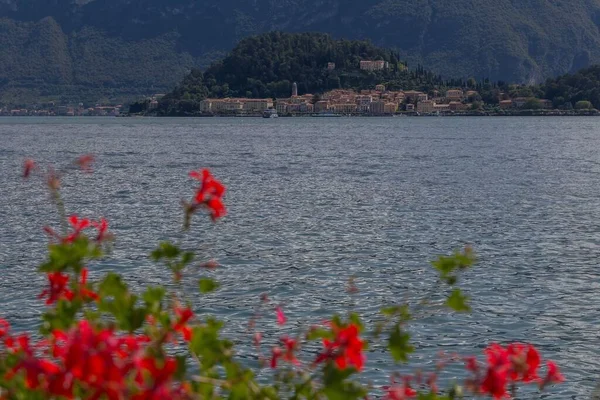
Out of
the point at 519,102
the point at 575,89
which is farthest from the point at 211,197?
the point at 519,102

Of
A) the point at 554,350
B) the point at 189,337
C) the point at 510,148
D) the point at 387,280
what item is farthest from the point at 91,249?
the point at 510,148

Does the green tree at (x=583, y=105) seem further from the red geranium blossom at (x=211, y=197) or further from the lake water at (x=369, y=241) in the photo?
the red geranium blossom at (x=211, y=197)

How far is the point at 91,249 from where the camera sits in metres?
5.17

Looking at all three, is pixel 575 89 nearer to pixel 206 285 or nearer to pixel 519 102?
pixel 519 102

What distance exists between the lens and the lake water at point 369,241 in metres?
14.8

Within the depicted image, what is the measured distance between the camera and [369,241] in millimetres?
23281

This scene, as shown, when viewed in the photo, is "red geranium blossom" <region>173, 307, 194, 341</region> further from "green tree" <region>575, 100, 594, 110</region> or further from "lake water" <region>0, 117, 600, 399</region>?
"green tree" <region>575, 100, 594, 110</region>

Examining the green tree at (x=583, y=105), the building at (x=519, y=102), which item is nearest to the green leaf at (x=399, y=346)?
the green tree at (x=583, y=105)

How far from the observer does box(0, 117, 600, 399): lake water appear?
48.6 ft

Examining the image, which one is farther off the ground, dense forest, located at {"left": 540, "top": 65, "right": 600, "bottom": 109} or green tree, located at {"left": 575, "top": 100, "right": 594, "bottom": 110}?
dense forest, located at {"left": 540, "top": 65, "right": 600, "bottom": 109}

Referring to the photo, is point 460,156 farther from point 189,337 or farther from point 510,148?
point 189,337

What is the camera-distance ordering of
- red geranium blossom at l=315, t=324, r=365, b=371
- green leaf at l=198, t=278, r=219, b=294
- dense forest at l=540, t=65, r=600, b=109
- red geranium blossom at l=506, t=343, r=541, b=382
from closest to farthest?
red geranium blossom at l=315, t=324, r=365, b=371
red geranium blossom at l=506, t=343, r=541, b=382
green leaf at l=198, t=278, r=219, b=294
dense forest at l=540, t=65, r=600, b=109

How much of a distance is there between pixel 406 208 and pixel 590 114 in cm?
16273

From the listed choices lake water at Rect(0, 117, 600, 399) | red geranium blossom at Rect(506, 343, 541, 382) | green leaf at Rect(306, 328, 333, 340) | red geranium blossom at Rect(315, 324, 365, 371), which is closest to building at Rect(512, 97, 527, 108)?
lake water at Rect(0, 117, 600, 399)
